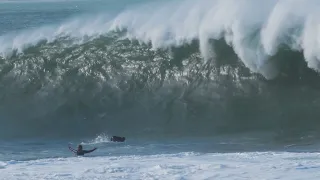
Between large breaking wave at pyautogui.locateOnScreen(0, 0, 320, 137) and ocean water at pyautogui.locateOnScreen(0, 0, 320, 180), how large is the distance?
34mm

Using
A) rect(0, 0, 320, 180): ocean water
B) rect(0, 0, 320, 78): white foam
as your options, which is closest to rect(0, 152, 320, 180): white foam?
rect(0, 0, 320, 180): ocean water

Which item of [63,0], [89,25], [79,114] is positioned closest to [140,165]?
[79,114]

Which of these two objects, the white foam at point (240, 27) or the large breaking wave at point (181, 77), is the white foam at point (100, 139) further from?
the white foam at point (240, 27)

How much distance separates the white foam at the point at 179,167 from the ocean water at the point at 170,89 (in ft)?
0.22

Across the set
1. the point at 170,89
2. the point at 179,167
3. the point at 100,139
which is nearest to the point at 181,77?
the point at 170,89

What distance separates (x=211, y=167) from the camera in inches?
441

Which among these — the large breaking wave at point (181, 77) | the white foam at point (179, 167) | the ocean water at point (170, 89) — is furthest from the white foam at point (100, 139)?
the white foam at point (179, 167)

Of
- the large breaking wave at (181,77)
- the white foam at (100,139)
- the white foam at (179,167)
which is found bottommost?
the white foam at (179,167)

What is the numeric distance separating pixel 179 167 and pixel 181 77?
7755mm

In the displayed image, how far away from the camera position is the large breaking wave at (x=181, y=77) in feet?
55.7

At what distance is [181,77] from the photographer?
61.8 ft

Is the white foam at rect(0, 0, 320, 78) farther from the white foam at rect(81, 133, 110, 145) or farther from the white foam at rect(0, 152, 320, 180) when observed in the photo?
the white foam at rect(0, 152, 320, 180)

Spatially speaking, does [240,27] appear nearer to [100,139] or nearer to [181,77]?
[181,77]

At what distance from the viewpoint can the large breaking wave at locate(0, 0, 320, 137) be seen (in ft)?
55.7
